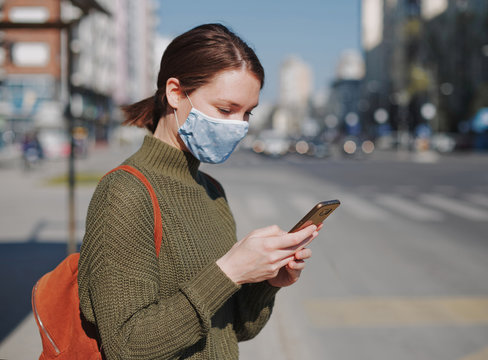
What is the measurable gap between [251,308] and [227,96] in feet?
2.34

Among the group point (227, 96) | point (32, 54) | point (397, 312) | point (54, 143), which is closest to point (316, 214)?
point (227, 96)

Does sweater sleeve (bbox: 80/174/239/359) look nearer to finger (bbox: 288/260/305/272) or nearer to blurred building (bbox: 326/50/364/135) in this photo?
finger (bbox: 288/260/305/272)

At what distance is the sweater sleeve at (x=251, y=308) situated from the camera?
75.0 inches

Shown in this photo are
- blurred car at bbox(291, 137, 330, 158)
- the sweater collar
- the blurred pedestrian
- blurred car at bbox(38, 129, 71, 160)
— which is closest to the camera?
the sweater collar

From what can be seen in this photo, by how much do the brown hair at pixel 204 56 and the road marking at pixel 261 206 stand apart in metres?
10.2

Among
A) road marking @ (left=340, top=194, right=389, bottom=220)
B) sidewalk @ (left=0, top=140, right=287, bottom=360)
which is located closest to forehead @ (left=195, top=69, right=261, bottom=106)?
sidewalk @ (left=0, top=140, right=287, bottom=360)

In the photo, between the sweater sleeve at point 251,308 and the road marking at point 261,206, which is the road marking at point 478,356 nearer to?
the sweater sleeve at point 251,308

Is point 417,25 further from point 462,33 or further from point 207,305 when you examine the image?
point 207,305

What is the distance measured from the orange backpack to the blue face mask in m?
0.23

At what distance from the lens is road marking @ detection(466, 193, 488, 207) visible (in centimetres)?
1451

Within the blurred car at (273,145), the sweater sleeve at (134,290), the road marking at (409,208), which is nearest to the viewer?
the sweater sleeve at (134,290)

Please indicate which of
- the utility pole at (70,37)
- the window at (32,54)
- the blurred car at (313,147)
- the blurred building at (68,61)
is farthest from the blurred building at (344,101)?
the utility pole at (70,37)

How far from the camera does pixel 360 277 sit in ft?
22.9

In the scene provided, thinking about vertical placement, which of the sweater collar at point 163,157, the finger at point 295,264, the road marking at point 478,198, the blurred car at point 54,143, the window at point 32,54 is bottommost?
the blurred car at point 54,143
